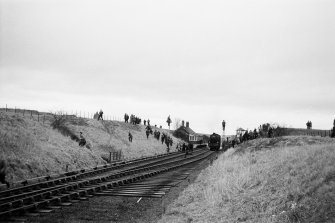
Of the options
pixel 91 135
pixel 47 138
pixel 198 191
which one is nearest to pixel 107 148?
pixel 91 135

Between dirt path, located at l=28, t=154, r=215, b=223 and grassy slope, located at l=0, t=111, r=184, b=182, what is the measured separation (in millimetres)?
7764

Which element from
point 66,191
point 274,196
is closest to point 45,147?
point 66,191

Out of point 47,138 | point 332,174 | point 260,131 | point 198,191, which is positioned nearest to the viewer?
point 332,174

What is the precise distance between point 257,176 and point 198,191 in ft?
11.4

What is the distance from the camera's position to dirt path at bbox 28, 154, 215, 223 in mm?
11680

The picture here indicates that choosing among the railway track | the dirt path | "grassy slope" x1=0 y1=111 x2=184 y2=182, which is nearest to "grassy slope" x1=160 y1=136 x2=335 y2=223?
the dirt path

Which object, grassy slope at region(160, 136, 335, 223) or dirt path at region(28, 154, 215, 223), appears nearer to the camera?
grassy slope at region(160, 136, 335, 223)

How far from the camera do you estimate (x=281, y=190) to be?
11.2 meters

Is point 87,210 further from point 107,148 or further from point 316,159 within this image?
point 107,148

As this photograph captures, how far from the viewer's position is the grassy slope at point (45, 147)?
21656 millimetres

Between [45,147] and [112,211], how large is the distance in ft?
51.7

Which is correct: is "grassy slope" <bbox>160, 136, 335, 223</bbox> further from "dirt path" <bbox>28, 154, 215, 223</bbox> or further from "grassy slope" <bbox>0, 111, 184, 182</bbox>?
"grassy slope" <bbox>0, 111, 184, 182</bbox>

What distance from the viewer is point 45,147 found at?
26641 mm

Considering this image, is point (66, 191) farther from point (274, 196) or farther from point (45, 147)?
point (45, 147)
